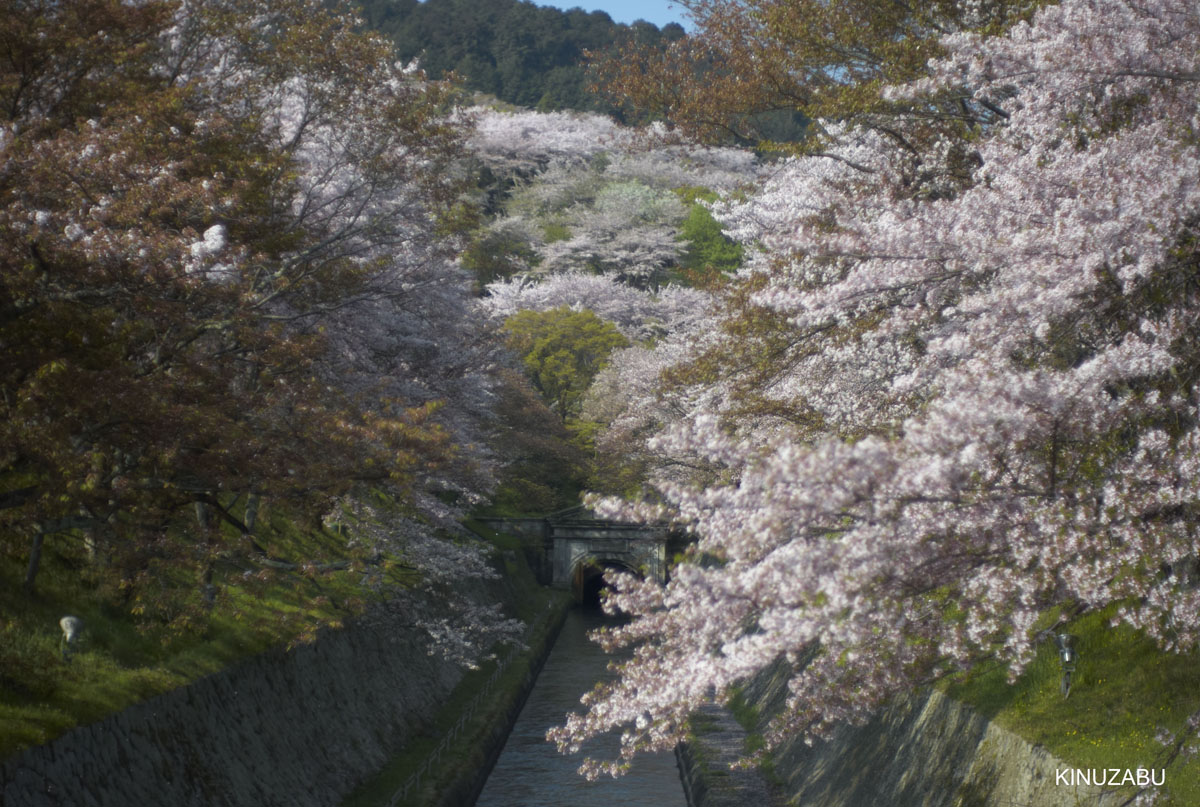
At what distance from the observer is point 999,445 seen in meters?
7.62

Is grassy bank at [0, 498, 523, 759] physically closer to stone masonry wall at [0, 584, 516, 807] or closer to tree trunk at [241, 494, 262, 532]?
stone masonry wall at [0, 584, 516, 807]

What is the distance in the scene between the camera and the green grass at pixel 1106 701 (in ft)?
32.0

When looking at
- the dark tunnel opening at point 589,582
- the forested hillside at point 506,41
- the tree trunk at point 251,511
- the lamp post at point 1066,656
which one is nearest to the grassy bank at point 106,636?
the tree trunk at point 251,511

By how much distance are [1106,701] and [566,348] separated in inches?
1890

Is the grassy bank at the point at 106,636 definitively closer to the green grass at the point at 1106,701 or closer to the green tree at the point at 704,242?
the green grass at the point at 1106,701

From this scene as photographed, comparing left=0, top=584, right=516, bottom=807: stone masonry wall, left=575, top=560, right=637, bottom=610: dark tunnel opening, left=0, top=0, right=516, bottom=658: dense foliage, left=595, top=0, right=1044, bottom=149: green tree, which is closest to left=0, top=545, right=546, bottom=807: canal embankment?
left=0, top=584, right=516, bottom=807: stone masonry wall

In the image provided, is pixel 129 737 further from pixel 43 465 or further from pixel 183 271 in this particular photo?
pixel 183 271

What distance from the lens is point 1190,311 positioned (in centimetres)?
930

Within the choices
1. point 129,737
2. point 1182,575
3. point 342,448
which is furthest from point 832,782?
point 129,737

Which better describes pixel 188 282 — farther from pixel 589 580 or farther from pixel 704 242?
pixel 704 242

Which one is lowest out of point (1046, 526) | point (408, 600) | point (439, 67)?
point (408, 600)

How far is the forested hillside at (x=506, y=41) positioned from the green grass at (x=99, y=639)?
313 ft

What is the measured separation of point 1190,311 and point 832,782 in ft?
34.2

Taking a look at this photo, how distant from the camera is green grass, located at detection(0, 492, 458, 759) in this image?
10836mm
